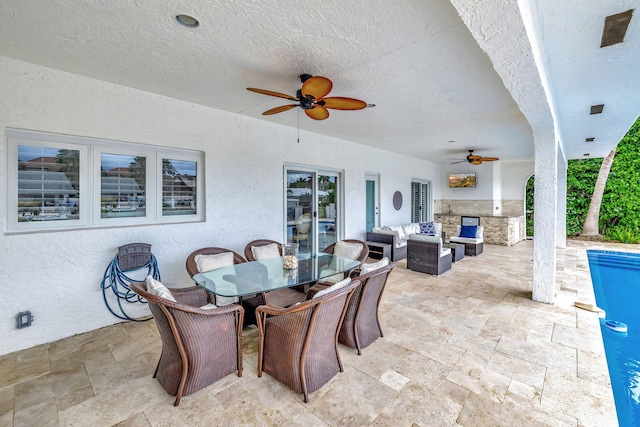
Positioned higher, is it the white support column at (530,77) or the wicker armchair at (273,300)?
the white support column at (530,77)

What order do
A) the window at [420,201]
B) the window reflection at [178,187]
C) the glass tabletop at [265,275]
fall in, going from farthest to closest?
1. the window at [420,201]
2. the window reflection at [178,187]
3. the glass tabletop at [265,275]

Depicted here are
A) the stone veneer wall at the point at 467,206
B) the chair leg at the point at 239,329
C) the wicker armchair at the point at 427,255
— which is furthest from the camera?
the stone veneer wall at the point at 467,206

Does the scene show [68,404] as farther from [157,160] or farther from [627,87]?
[627,87]

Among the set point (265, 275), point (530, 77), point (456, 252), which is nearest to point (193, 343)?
point (265, 275)

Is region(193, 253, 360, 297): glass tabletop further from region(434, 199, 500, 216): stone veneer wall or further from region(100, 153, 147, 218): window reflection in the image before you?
region(434, 199, 500, 216): stone veneer wall

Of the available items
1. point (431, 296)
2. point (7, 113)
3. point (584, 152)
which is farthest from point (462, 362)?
point (584, 152)

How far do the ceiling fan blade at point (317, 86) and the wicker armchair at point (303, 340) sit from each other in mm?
1651

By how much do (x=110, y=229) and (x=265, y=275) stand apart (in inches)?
74.6

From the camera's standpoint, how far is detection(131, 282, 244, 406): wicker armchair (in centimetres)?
192

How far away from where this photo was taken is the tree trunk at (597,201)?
345 inches

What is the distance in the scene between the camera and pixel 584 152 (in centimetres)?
770

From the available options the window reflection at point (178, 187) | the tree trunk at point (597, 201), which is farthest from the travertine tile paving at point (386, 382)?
the tree trunk at point (597, 201)

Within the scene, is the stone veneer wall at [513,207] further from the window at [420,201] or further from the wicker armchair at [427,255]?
the wicker armchair at [427,255]

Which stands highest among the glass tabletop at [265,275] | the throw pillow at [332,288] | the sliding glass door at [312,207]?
the sliding glass door at [312,207]
